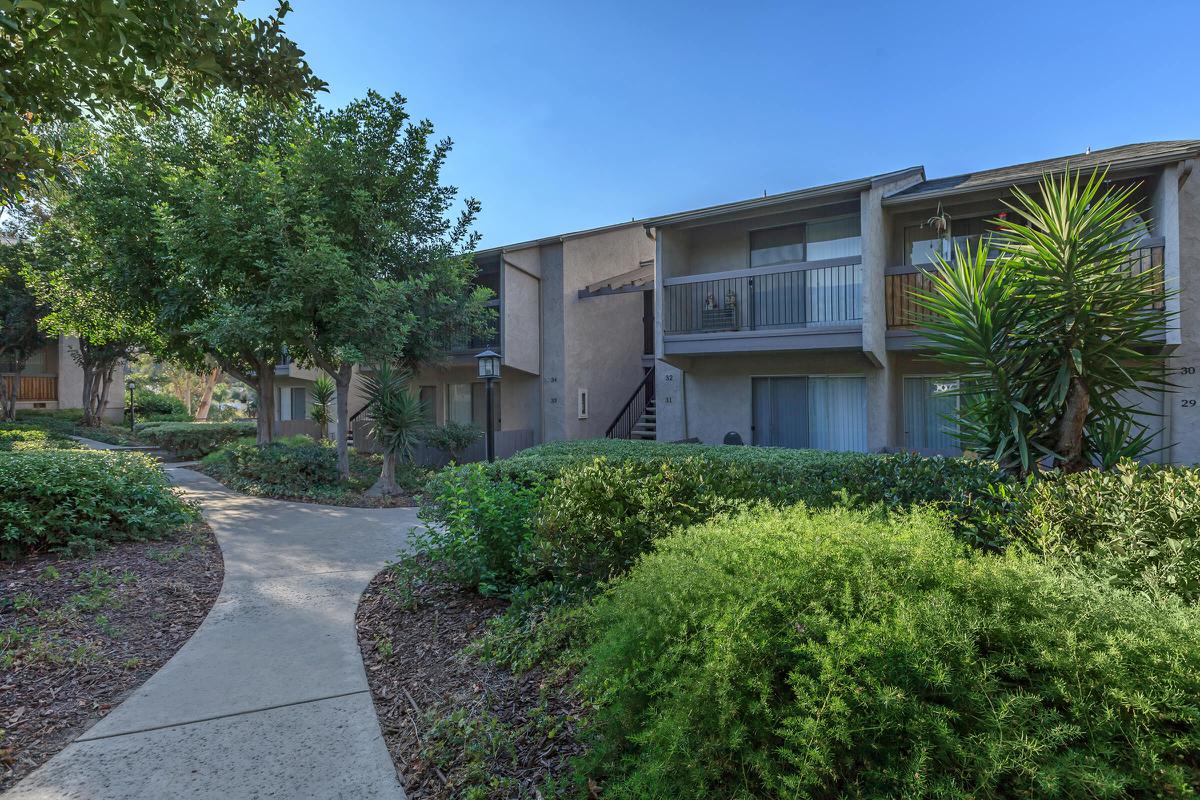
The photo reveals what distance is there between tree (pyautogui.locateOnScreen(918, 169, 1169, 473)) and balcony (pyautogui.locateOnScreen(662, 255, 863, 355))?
18.5 feet

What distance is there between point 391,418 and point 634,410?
23.0 feet

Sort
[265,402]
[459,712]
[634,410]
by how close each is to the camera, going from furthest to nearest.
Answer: [634,410] < [265,402] < [459,712]

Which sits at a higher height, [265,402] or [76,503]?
[265,402]

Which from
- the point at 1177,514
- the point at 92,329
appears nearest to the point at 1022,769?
the point at 1177,514

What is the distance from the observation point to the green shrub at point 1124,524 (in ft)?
8.97

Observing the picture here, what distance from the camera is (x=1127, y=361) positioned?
479 cm

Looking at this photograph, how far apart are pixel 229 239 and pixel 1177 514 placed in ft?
39.2

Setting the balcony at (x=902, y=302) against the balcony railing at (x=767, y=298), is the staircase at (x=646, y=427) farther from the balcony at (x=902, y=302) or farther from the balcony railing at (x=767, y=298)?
the balcony at (x=902, y=302)

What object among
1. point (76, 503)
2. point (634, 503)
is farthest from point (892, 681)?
point (76, 503)

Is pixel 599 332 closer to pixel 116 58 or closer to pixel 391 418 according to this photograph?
pixel 391 418

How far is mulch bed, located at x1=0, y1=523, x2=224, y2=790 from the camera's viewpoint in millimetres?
3510

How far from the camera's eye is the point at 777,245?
12.7m

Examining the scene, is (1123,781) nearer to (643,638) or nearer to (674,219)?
(643,638)

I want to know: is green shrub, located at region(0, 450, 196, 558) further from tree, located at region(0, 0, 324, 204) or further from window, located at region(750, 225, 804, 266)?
window, located at region(750, 225, 804, 266)
